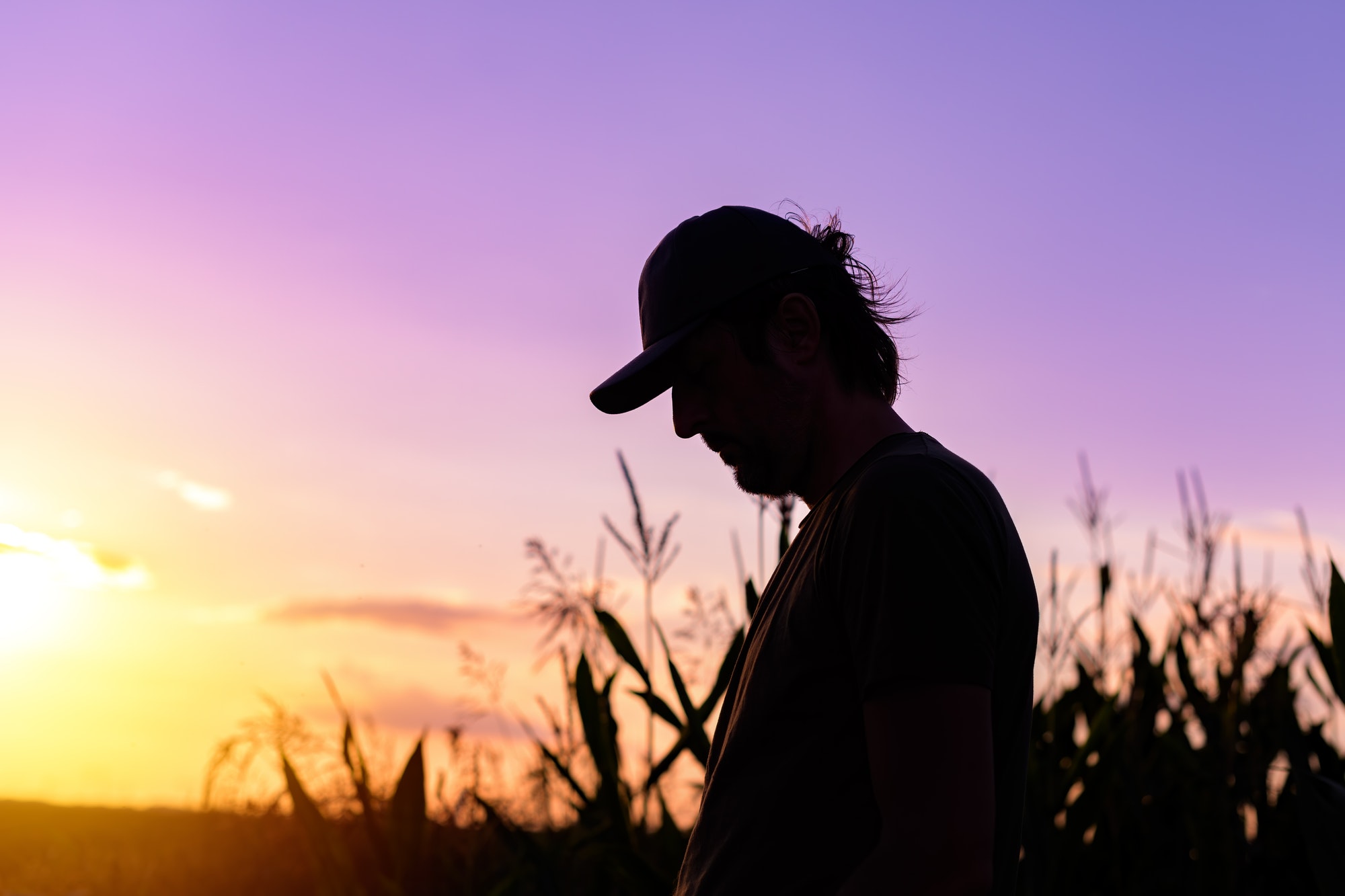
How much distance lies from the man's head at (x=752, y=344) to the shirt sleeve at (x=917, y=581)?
0.34 metres

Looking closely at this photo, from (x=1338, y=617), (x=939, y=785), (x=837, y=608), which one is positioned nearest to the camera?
(x=939, y=785)

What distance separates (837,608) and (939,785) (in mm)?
236

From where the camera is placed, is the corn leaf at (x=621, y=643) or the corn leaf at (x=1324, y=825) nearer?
the corn leaf at (x=1324, y=825)

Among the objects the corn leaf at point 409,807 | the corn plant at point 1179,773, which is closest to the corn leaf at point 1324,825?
the corn plant at point 1179,773

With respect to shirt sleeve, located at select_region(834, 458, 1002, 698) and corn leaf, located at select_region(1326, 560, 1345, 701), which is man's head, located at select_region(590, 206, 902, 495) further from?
corn leaf, located at select_region(1326, 560, 1345, 701)


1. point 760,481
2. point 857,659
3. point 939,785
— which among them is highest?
point 760,481

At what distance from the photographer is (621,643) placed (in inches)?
112

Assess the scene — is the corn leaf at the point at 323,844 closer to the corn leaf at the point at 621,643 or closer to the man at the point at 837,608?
the corn leaf at the point at 621,643

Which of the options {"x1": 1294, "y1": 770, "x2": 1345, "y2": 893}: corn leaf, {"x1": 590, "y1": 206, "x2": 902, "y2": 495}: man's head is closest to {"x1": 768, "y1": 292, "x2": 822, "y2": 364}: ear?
{"x1": 590, "y1": 206, "x2": 902, "y2": 495}: man's head

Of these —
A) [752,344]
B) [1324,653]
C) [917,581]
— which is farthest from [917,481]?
[1324,653]

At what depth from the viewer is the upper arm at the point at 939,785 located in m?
1.18

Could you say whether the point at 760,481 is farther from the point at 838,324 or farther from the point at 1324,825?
the point at 1324,825

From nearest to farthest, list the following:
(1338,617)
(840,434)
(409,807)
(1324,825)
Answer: (840,434)
(1324,825)
(1338,617)
(409,807)

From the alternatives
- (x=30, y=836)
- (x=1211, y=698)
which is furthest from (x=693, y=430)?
(x=30, y=836)
